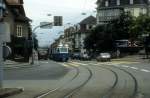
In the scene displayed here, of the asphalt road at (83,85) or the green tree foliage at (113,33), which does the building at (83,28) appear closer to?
the green tree foliage at (113,33)

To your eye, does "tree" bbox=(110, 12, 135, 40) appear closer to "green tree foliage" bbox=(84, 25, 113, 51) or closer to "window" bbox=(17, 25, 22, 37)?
"green tree foliage" bbox=(84, 25, 113, 51)

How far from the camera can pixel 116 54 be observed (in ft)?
344

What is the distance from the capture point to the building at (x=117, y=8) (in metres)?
133

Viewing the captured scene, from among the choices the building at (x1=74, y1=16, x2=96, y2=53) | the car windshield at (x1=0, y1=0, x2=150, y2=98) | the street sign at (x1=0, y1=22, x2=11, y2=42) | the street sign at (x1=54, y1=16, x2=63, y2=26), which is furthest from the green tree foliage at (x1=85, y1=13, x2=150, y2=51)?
the street sign at (x1=0, y1=22, x2=11, y2=42)

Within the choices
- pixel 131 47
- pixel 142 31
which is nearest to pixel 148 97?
pixel 142 31

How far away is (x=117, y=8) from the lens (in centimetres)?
Result: 13562

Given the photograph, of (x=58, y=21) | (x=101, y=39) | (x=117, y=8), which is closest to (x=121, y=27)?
(x=101, y=39)

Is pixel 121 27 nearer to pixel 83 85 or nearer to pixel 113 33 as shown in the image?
pixel 113 33

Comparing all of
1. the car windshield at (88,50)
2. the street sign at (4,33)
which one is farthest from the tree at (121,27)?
the street sign at (4,33)

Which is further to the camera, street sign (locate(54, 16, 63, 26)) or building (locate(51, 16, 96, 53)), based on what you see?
building (locate(51, 16, 96, 53))

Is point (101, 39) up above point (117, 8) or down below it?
below

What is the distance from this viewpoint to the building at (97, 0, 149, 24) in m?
133

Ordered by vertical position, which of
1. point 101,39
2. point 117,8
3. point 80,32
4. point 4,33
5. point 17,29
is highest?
point 117,8

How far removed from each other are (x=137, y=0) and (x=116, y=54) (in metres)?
33.5
